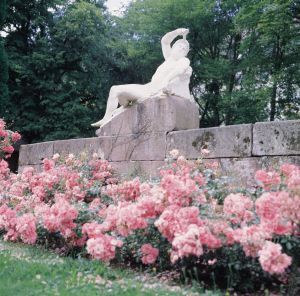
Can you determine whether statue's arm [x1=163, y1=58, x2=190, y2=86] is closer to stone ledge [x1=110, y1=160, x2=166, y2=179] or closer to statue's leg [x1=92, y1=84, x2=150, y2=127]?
statue's leg [x1=92, y1=84, x2=150, y2=127]

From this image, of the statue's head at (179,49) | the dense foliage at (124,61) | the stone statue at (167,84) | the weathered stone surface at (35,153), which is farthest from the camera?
the dense foliage at (124,61)

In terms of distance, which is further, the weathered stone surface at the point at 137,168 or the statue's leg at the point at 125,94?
the statue's leg at the point at 125,94

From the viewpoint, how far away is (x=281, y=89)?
1609cm

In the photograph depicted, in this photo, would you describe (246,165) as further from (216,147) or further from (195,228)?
(195,228)

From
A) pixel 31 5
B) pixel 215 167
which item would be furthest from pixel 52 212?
pixel 31 5

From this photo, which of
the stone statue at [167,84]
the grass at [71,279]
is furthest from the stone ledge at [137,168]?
the grass at [71,279]

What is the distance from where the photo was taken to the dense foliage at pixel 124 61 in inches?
633

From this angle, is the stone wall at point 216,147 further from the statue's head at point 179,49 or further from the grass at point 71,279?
the grass at point 71,279

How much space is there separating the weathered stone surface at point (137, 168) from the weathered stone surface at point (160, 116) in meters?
0.51

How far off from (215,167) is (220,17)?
1444 cm

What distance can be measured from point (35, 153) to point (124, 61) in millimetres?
10244

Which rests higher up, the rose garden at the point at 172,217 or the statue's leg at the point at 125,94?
the statue's leg at the point at 125,94

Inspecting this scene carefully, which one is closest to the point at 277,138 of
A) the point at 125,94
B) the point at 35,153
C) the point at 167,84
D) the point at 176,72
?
the point at 167,84

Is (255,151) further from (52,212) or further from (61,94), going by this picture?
(61,94)
